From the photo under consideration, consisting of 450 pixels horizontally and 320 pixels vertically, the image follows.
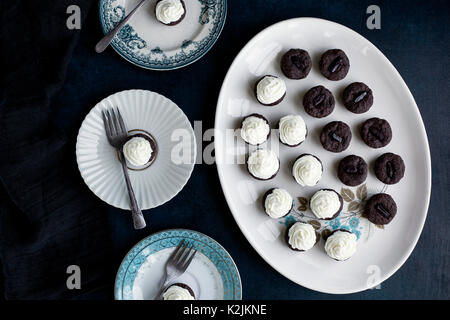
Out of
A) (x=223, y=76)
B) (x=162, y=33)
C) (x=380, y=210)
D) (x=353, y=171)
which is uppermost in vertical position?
(x=162, y=33)

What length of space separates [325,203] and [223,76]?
1.72ft

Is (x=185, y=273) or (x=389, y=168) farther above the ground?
(x=389, y=168)

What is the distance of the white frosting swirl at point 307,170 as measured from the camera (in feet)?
4.48

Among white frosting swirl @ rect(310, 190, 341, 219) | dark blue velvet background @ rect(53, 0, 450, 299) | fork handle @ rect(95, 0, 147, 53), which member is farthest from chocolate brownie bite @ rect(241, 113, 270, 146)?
fork handle @ rect(95, 0, 147, 53)

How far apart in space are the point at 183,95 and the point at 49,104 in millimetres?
417

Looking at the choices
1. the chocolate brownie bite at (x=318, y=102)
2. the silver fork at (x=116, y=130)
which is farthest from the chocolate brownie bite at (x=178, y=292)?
the chocolate brownie bite at (x=318, y=102)

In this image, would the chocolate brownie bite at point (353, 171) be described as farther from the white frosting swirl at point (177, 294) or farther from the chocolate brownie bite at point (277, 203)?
the white frosting swirl at point (177, 294)

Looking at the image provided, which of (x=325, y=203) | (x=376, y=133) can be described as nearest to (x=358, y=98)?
(x=376, y=133)

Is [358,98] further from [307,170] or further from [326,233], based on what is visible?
[326,233]

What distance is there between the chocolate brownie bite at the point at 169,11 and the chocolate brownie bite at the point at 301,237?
0.75 metres

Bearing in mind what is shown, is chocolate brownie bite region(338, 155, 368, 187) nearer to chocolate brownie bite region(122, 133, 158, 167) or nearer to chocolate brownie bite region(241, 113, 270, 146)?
chocolate brownie bite region(241, 113, 270, 146)

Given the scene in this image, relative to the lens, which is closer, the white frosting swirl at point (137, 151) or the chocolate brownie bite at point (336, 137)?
the white frosting swirl at point (137, 151)

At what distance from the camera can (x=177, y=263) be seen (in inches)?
53.0
